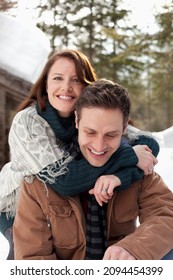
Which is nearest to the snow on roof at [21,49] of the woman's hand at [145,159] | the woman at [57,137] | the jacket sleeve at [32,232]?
the woman at [57,137]

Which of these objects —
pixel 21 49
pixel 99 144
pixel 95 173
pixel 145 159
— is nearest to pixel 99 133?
pixel 99 144

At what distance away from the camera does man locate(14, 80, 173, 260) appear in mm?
1661

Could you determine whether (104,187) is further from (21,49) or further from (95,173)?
(21,49)

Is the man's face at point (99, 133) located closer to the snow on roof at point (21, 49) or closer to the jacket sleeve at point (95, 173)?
the jacket sleeve at point (95, 173)

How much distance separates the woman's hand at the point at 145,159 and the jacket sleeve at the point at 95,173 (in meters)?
0.02

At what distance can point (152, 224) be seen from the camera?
170 cm

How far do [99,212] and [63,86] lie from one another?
1.95ft

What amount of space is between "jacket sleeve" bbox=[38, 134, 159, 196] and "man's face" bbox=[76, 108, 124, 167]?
0.10 feet

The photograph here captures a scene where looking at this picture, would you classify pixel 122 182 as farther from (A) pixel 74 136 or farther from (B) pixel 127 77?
(B) pixel 127 77

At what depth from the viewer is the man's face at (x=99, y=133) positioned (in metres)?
1.66

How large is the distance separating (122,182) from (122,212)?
6.5 inches

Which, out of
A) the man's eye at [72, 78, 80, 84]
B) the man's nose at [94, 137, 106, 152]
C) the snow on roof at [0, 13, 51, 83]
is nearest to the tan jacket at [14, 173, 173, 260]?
the man's nose at [94, 137, 106, 152]

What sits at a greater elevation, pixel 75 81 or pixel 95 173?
pixel 75 81

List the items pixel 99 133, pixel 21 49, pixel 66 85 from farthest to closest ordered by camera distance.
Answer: pixel 21 49
pixel 66 85
pixel 99 133
